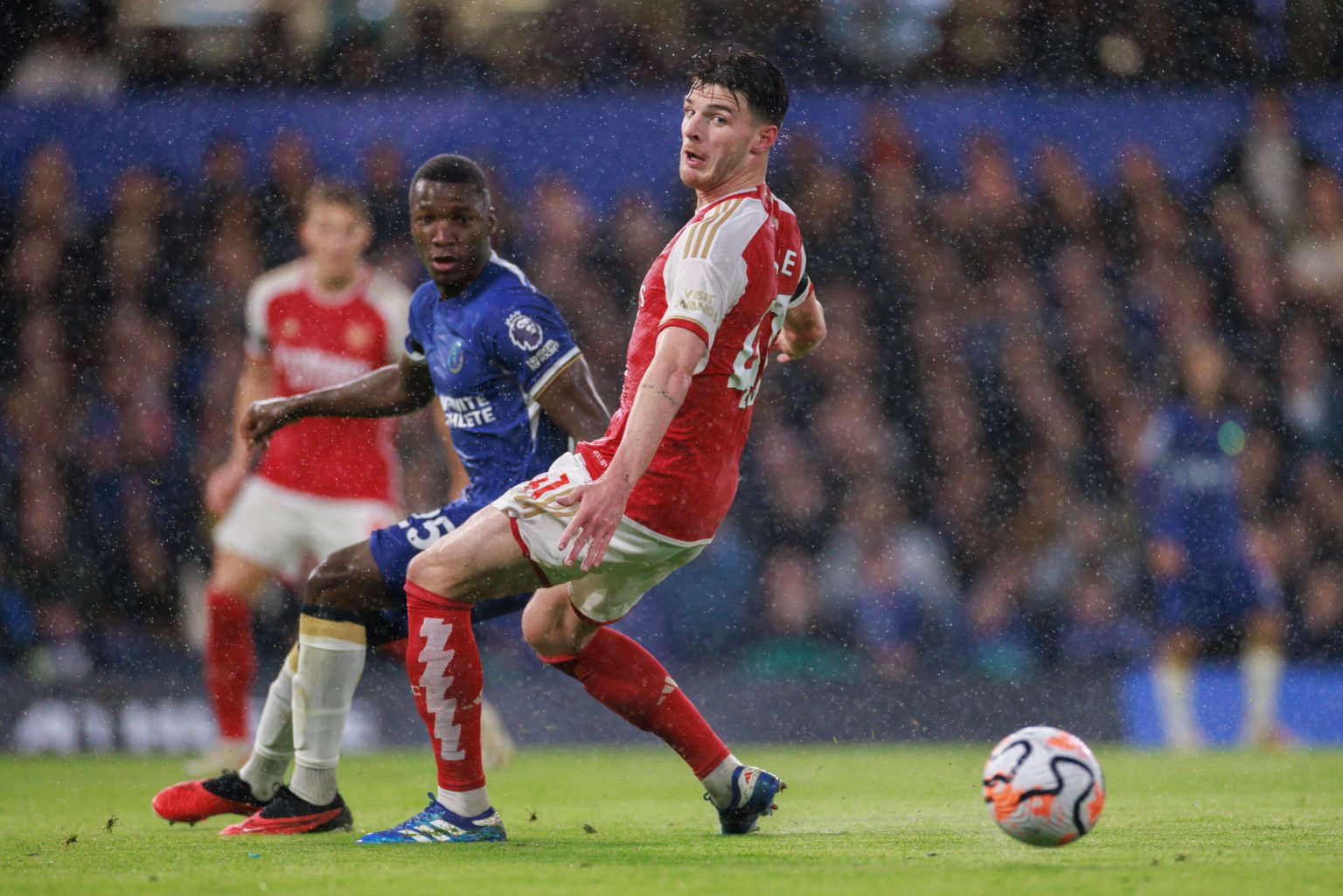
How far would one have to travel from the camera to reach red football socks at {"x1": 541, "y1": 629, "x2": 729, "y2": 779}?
5016mm

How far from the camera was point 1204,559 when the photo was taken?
10.8 metres

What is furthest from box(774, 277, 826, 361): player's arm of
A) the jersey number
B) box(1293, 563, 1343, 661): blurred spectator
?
box(1293, 563, 1343, 661): blurred spectator

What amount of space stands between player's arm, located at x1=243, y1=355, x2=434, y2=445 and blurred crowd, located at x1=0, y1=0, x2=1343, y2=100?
24.6 feet

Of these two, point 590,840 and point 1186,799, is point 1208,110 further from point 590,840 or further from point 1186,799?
point 590,840

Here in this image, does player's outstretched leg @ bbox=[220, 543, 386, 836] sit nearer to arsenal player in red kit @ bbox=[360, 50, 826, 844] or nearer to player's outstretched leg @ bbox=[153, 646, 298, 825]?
player's outstretched leg @ bbox=[153, 646, 298, 825]

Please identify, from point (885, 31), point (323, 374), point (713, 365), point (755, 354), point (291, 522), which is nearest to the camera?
point (713, 365)

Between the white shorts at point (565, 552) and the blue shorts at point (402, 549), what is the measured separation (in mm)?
387

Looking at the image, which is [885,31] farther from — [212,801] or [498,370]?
[212,801]

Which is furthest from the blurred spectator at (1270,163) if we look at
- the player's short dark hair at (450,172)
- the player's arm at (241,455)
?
the player's short dark hair at (450,172)

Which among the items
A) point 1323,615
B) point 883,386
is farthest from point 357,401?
point 1323,615

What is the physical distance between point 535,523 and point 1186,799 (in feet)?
10.5

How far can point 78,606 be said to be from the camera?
10.9m

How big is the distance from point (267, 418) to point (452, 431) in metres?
0.68

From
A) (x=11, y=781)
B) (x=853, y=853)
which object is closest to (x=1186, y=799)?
(x=853, y=853)
